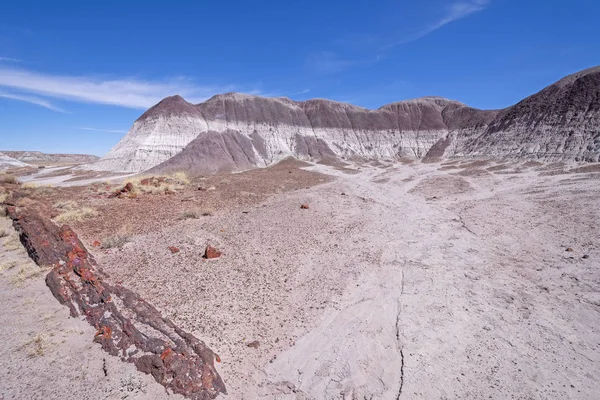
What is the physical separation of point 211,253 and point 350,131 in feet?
240

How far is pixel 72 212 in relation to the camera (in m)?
14.1

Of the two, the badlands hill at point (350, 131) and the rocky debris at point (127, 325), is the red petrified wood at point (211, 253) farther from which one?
the badlands hill at point (350, 131)

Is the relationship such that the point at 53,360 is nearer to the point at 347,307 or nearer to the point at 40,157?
the point at 347,307

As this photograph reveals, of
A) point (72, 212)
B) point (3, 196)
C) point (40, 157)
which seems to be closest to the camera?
point (72, 212)

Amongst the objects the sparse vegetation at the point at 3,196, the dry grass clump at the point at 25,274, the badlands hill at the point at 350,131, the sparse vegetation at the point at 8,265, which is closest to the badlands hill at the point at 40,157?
the badlands hill at the point at 350,131

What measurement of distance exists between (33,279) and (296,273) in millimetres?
7597

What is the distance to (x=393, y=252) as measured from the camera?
12.8 metres

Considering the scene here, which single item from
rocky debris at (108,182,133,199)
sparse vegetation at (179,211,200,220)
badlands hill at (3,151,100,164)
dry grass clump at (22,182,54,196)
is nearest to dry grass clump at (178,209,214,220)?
sparse vegetation at (179,211,200,220)

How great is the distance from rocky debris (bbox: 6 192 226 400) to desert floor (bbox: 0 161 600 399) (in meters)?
0.27

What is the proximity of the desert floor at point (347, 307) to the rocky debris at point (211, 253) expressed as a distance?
26cm

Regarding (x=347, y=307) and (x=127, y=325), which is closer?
(x=127, y=325)

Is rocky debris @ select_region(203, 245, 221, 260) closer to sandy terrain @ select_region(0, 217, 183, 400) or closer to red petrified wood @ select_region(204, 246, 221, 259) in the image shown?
red petrified wood @ select_region(204, 246, 221, 259)

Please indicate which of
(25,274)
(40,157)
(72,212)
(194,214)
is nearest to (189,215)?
(194,214)

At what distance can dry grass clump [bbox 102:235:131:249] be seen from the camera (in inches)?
433
